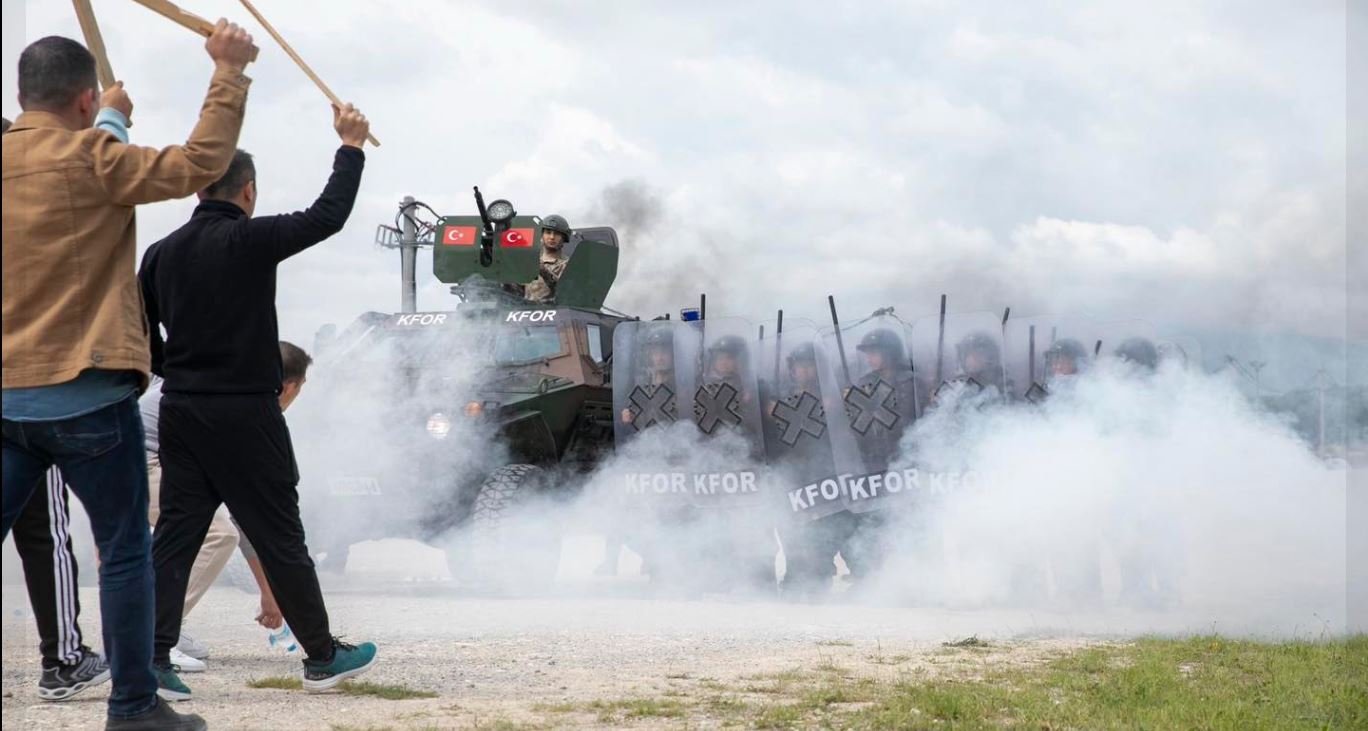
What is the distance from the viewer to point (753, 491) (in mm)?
9430

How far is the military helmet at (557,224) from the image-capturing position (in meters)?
12.1

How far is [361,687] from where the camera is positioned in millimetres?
4953

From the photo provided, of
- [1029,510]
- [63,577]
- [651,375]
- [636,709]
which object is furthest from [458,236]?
[636,709]

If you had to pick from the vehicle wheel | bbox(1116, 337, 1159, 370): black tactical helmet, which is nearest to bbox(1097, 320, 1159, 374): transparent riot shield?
bbox(1116, 337, 1159, 370): black tactical helmet

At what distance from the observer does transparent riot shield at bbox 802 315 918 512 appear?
917 cm

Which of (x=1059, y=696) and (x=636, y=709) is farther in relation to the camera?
(x=1059, y=696)

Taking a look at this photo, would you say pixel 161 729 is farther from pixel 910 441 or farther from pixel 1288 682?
pixel 910 441

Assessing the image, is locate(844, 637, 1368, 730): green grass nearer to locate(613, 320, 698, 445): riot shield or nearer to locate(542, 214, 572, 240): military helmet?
locate(613, 320, 698, 445): riot shield

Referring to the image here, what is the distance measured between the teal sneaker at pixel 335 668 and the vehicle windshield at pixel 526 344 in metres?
5.74

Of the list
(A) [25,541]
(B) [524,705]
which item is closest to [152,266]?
(A) [25,541]

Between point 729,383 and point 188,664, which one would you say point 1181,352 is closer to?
point 729,383

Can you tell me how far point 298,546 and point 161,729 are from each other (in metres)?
0.80

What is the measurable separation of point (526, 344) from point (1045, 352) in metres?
3.60

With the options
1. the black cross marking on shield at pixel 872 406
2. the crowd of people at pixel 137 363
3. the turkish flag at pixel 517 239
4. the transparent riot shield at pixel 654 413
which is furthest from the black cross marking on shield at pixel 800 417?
the crowd of people at pixel 137 363
